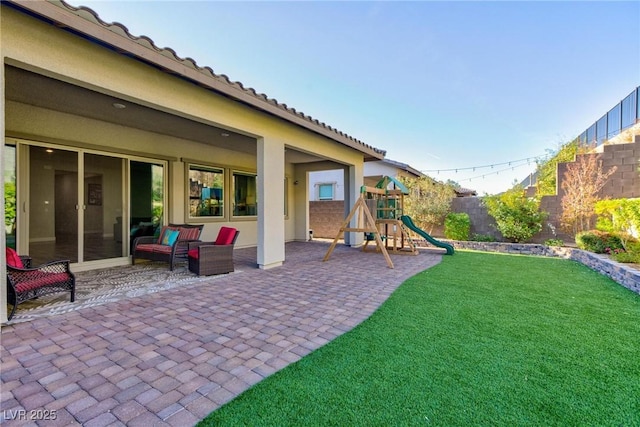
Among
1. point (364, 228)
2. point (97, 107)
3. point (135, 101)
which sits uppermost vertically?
point (97, 107)

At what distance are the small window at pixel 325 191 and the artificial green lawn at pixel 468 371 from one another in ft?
47.9

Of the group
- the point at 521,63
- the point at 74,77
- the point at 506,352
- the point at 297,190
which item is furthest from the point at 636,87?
the point at 74,77

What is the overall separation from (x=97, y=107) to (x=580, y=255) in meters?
11.6

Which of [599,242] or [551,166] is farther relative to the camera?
[551,166]

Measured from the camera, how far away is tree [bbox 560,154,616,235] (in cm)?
882

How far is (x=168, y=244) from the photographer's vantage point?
6930 millimetres

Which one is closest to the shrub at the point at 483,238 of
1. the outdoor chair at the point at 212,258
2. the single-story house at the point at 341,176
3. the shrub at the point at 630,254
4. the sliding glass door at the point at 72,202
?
the shrub at the point at 630,254

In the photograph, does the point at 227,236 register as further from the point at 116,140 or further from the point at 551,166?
the point at 551,166

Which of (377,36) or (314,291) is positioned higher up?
(377,36)

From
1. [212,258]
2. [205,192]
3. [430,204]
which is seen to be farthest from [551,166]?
[212,258]

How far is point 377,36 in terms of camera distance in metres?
10.8

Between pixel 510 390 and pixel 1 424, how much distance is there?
3.39 meters

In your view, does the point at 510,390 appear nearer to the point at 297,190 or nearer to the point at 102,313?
the point at 102,313

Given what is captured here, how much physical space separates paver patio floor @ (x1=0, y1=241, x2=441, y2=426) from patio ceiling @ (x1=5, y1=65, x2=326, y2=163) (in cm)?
328
